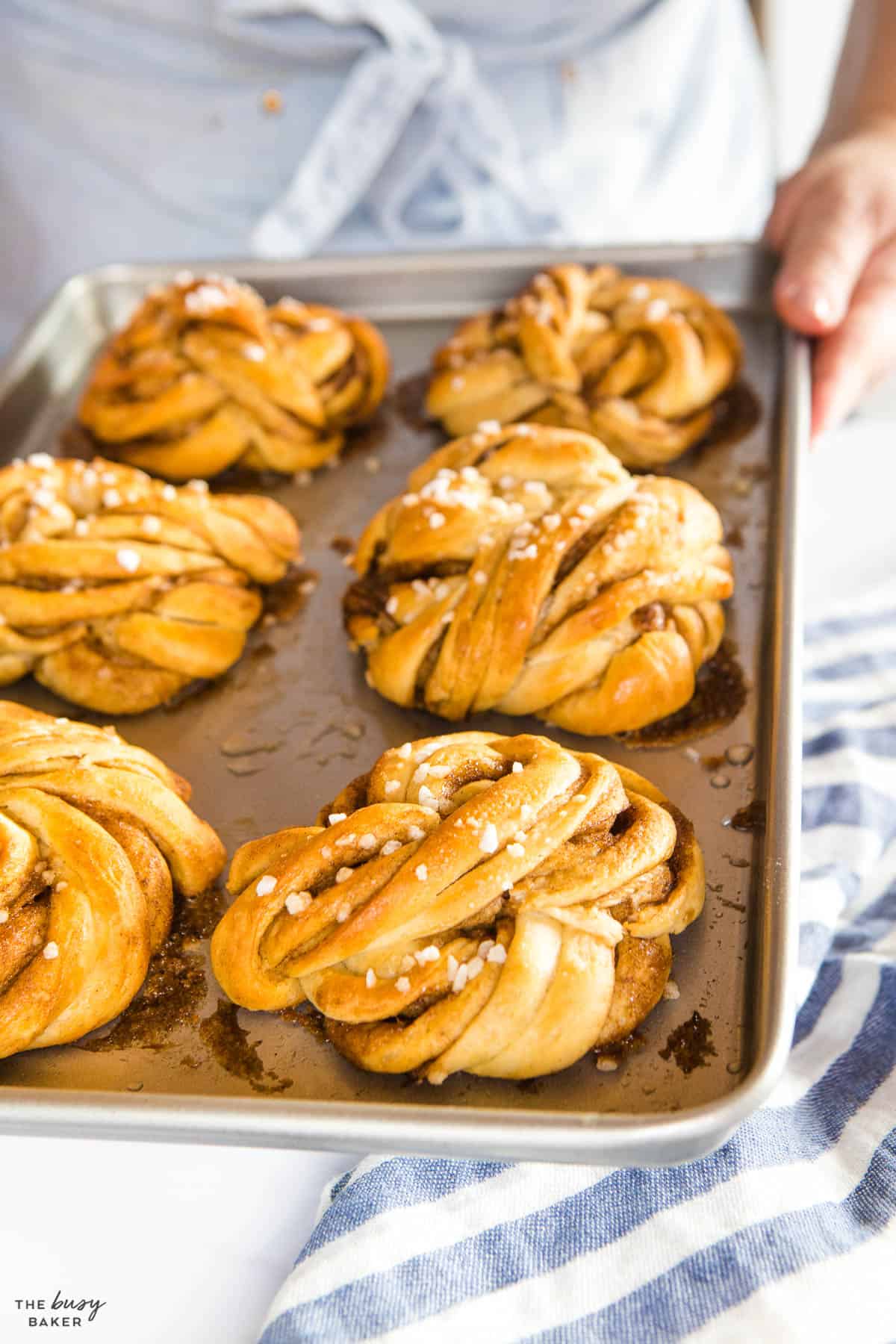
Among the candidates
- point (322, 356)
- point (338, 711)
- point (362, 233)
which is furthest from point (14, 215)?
point (338, 711)

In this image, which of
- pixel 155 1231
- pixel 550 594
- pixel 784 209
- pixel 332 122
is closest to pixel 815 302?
pixel 784 209

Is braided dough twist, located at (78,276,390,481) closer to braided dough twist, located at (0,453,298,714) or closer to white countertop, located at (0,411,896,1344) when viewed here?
braided dough twist, located at (0,453,298,714)

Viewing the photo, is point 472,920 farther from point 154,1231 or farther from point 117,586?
point 117,586

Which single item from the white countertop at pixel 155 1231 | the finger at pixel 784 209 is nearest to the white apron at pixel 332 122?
the finger at pixel 784 209

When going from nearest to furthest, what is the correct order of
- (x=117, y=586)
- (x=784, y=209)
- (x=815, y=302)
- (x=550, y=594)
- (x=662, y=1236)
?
1. (x=662, y=1236)
2. (x=550, y=594)
3. (x=117, y=586)
4. (x=815, y=302)
5. (x=784, y=209)

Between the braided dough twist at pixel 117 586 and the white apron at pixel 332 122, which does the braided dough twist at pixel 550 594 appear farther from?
the white apron at pixel 332 122

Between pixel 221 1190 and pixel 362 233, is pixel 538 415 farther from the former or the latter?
pixel 221 1190

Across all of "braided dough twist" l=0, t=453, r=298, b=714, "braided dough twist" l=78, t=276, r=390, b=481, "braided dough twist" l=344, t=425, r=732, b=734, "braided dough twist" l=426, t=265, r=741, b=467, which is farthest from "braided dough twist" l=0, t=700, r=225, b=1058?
"braided dough twist" l=426, t=265, r=741, b=467
